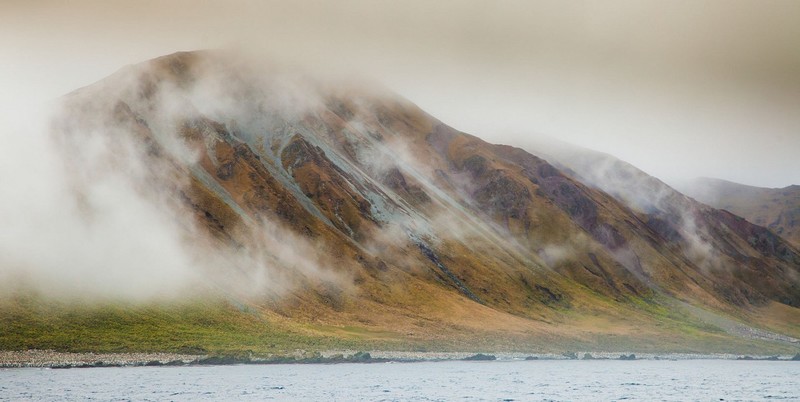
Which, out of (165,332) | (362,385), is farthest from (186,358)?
(362,385)

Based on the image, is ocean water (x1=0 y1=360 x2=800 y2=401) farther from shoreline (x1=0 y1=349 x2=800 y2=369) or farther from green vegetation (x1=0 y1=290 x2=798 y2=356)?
green vegetation (x1=0 y1=290 x2=798 y2=356)

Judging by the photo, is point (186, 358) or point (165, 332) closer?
point (186, 358)

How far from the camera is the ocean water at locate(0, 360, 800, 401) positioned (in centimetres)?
8800

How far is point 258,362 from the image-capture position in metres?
159

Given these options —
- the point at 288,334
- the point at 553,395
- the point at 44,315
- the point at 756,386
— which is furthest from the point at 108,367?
the point at 756,386

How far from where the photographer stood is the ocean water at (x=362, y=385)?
3465 inches

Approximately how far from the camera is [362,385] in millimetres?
106875

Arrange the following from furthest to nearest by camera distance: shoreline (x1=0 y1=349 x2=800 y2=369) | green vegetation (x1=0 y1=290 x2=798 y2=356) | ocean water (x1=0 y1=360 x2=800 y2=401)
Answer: green vegetation (x1=0 y1=290 x2=798 y2=356) → shoreline (x1=0 y1=349 x2=800 y2=369) → ocean water (x1=0 y1=360 x2=800 y2=401)

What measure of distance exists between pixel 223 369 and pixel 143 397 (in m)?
57.0

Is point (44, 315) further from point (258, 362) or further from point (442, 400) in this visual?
point (442, 400)

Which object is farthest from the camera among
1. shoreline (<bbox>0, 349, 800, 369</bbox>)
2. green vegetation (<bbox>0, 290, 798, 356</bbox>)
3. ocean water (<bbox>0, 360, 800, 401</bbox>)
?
green vegetation (<bbox>0, 290, 798, 356</bbox>)

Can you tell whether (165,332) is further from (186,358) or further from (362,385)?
(362,385)

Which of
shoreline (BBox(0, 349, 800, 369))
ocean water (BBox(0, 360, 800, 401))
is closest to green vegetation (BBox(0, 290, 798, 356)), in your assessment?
shoreline (BBox(0, 349, 800, 369))

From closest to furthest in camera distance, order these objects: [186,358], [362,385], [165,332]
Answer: [362,385] → [186,358] → [165,332]
